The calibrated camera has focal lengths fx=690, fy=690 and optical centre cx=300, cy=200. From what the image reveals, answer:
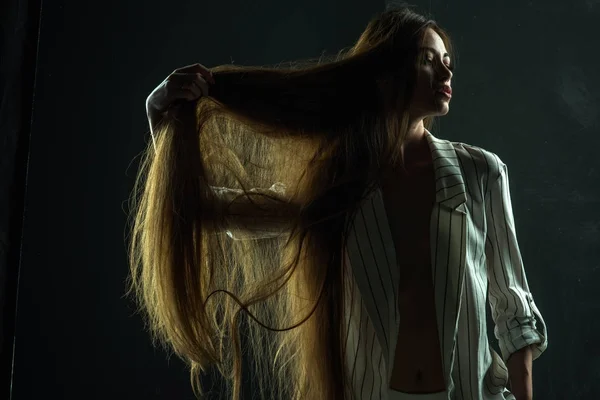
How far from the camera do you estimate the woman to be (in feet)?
4.16

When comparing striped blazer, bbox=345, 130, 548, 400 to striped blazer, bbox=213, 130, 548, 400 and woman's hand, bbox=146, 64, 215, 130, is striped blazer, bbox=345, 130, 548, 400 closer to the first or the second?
striped blazer, bbox=213, 130, 548, 400

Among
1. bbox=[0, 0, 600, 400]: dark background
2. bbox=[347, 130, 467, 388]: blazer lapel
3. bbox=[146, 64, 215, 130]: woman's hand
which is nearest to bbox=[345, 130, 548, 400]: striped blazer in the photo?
bbox=[347, 130, 467, 388]: blazer lapel

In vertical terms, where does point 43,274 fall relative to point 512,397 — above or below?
above

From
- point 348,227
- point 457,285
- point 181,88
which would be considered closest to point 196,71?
point 181,88

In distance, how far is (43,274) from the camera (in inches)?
68.5

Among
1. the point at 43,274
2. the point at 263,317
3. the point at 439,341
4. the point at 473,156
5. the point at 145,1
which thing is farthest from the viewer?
the point at 145,1

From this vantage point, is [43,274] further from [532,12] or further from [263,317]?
[532,12]

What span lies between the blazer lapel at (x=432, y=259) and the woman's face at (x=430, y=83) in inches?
4.5

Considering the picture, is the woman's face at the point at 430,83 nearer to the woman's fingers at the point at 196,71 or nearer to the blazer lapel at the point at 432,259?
the blazer lapel at the point at 432,259

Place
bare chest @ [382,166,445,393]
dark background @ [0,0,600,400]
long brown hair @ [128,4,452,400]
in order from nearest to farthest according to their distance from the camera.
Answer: bare chest @ [382,166,445,393]
long brown hair @ [128,4,452,400]
dark background @ [0,0,600,400]

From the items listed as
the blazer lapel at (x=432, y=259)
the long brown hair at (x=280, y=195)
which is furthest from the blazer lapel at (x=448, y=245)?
the long brown hair at (x=280, y=195)

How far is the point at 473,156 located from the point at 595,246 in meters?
0.61

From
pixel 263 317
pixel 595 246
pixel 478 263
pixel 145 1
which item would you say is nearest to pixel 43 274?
pixel 263 317

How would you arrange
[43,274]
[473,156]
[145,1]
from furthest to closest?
[145,1] < [43,274] < [473,156]
